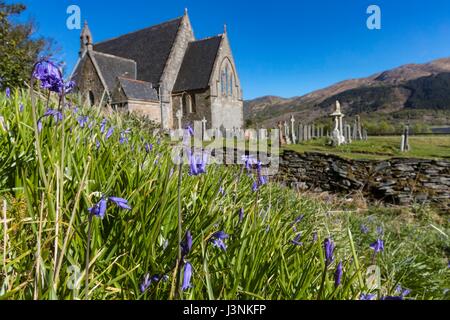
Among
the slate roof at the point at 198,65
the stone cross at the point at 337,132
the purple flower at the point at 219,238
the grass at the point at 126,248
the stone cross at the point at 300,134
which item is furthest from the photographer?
the slate roof at the point at 198,65

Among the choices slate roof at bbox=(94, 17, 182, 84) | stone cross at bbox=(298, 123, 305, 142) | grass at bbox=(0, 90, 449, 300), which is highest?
slate roof at bbox=(94, 17, 182, 84)

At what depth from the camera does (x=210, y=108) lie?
3284cm

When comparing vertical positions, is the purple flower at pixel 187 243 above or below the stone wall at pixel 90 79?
below

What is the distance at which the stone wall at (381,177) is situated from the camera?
9891 millimetres

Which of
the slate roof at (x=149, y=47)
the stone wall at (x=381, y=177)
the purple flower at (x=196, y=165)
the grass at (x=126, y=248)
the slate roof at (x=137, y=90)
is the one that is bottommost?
the stone wall at (x=381, y=177)

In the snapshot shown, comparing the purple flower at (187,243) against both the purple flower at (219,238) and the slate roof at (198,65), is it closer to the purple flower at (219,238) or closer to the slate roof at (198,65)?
the purple flower at (219,238)

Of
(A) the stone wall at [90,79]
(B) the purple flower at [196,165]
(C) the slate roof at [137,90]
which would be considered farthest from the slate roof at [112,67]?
(B) the purple flower at [196,165]

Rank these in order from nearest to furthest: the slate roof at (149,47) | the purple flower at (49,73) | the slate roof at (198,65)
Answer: the purple flower at (49,73) → the slate roof at (198,65) → the slate roof at (149,47)

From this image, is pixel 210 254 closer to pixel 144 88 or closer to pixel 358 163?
pixel 358 163

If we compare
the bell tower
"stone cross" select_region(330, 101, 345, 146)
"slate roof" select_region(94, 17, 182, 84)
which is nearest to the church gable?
"slate roof" select_region(94, 17, 182, 84)

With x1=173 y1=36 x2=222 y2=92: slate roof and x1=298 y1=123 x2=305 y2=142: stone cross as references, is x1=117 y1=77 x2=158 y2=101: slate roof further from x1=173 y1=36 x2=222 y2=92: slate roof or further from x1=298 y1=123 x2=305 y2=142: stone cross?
x1=298 y1=123 x2=305 y2=142: stone cross

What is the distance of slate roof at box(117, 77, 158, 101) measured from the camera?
2872cm

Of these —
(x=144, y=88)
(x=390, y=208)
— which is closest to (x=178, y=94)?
(x=144, y=88)
